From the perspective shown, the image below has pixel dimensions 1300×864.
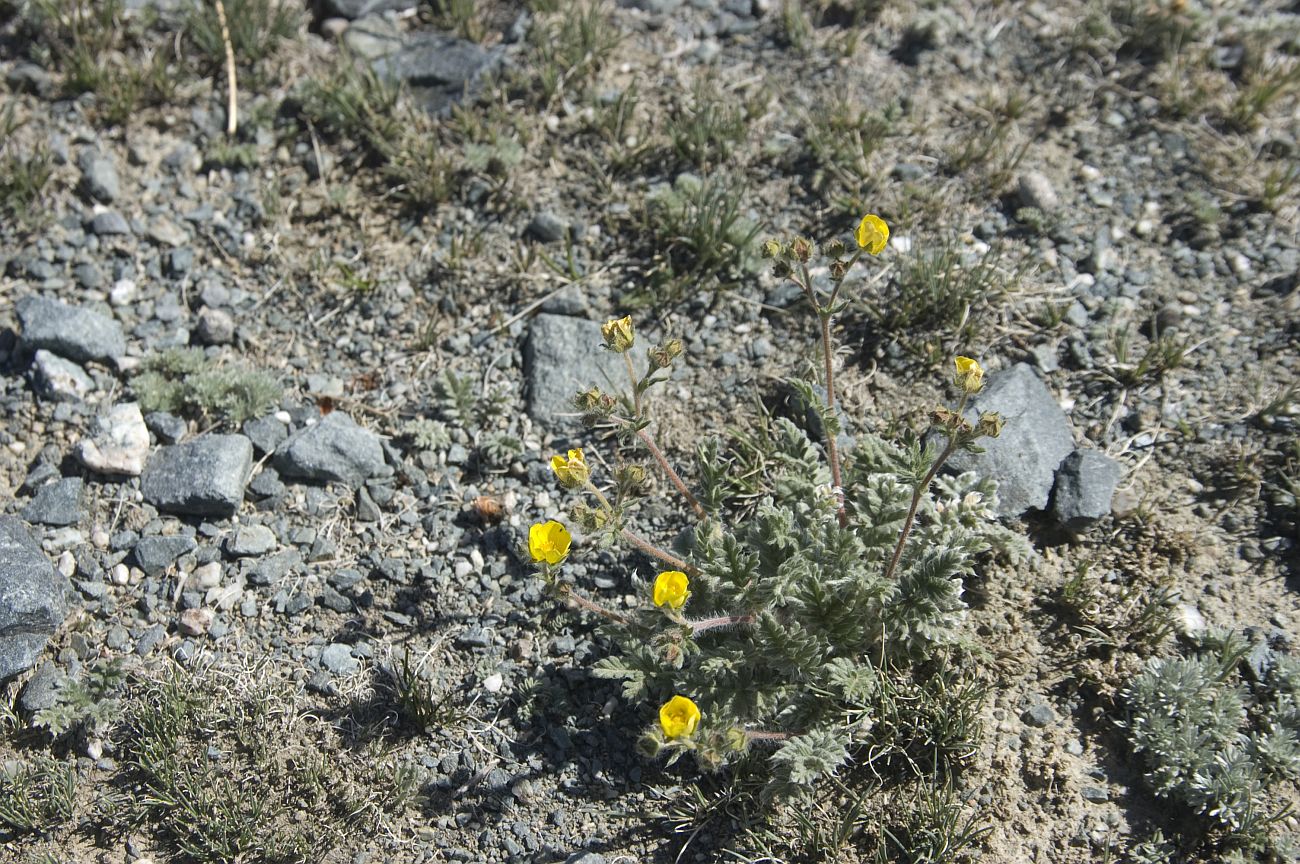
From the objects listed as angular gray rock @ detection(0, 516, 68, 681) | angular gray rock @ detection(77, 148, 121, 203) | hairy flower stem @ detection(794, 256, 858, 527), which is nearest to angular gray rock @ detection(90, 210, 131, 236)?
angular gray rock @ detection(77, 148, 121, 203)

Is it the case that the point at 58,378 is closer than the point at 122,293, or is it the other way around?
the point at 58,378

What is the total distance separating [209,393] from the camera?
485cm

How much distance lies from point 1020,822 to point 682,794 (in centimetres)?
124

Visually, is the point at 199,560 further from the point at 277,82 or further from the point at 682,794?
the point at 277,82

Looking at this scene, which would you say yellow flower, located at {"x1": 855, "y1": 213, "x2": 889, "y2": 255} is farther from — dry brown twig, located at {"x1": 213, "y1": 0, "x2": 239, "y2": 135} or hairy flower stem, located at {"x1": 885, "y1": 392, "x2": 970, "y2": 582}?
dry brown twig, located at {"x1": 213, "y1": 0, "x2": 239, "y2": 135}

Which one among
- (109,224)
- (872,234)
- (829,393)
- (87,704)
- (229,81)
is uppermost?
(872,234)

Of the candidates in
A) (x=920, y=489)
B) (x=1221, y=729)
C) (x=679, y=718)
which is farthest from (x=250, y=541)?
(x=1221, y=729)

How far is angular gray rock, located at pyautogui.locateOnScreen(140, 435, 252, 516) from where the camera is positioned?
182 inches

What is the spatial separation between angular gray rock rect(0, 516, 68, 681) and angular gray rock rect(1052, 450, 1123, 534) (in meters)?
4.22

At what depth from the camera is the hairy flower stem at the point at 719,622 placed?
3.68 metres

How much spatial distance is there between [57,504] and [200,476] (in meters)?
0.65

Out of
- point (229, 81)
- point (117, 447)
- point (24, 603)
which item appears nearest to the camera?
point (24, 603)

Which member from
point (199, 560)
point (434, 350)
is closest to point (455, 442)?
point (434, 350)

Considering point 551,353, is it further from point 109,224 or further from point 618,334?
point 109,224
